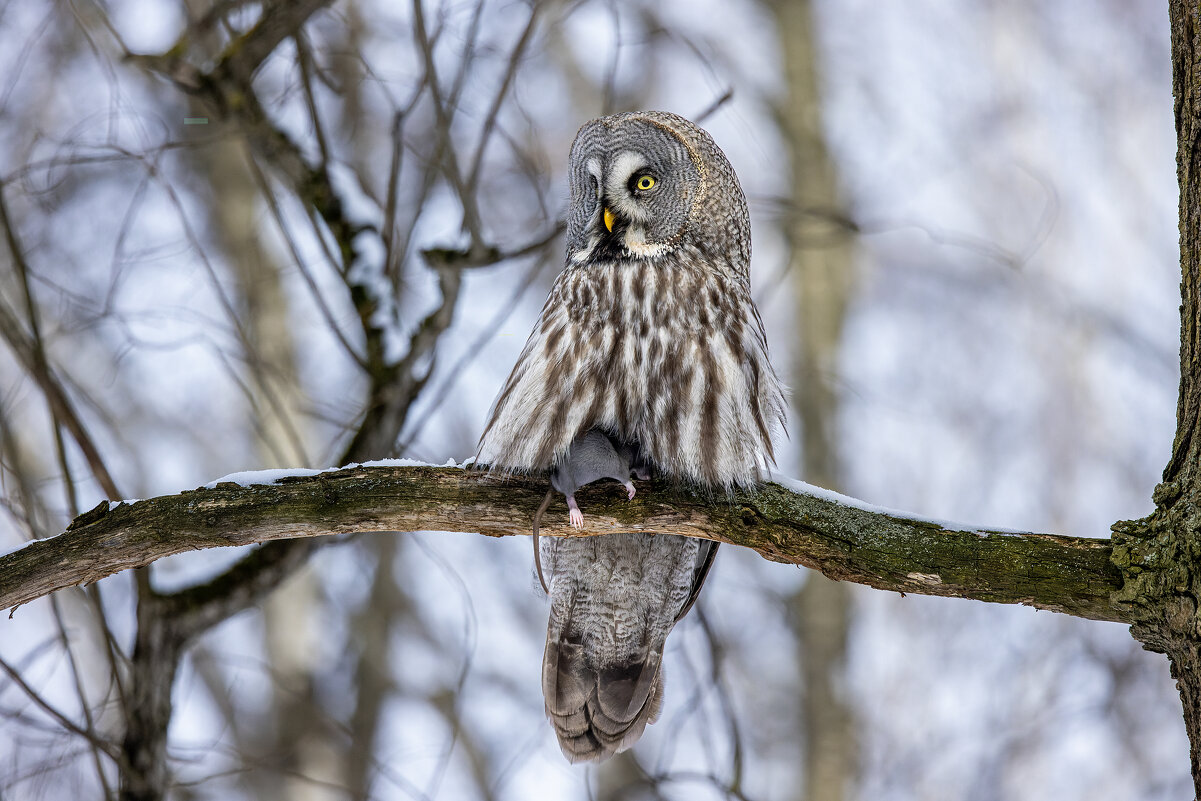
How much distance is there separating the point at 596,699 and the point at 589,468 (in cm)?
95

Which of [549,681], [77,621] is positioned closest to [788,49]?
[549,681]

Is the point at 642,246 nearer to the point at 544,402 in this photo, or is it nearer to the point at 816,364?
the point at 544,402

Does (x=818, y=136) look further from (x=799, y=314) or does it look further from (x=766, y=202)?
(x=766, y=202)

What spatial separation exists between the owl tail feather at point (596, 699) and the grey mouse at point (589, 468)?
2.25 ft

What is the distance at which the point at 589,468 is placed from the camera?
2.48 metres

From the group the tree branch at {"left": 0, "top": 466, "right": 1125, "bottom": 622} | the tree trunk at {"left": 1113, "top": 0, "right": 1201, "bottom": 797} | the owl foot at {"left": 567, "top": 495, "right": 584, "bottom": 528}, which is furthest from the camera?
the owl foot at {"left": 567, "top": 495, "right": 584, "bottom": 528}

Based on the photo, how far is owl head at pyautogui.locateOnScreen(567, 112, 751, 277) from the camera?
3.08 meters

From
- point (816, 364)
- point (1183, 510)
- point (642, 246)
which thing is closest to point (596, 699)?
point (642, 246)

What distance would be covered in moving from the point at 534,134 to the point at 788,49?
12.9ft

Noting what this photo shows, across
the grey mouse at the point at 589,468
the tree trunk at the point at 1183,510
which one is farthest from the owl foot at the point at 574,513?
the tree trunk at the point at 1183,510

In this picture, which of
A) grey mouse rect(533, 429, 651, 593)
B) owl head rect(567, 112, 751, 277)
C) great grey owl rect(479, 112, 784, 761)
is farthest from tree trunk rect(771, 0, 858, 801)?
grey mouse rect(533, 429, 651, 593)

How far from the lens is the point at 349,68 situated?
430 cm

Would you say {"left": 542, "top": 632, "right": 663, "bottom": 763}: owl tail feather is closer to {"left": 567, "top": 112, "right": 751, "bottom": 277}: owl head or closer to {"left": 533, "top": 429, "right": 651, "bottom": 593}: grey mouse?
{"left": 533, "top": 429, "right": 651, "bottom": 593}: grey mouse

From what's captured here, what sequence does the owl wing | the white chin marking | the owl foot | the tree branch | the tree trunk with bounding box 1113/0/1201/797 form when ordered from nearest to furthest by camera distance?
the tree trunk with bounding box 1113/0/1201/797
the tree branch
the owl foot
the owl wing
the white chin marking
